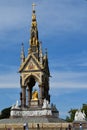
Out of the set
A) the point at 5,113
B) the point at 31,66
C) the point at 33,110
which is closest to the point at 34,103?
the point at 33,110

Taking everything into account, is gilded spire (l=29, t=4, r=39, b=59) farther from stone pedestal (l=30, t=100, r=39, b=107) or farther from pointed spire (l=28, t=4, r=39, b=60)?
stone pedestal (l=30, t=100, r=39, b=107)

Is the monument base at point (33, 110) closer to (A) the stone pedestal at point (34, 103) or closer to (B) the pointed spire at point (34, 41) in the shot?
(A) the stone pedestal at point (34, 103)

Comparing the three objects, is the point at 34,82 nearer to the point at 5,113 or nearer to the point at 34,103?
the point at 34,103

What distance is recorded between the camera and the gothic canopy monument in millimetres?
60938

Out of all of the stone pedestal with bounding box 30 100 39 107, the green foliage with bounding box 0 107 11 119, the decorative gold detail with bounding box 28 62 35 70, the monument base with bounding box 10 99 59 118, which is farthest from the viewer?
the green foliage with bounding box 0 107 11 119

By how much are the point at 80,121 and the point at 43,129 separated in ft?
14.5

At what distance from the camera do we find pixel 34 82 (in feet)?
212

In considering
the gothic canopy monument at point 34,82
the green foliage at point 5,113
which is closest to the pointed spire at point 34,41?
the gothic canopy monument at point 34,82

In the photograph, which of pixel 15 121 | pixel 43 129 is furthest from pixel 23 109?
pixel 43 129

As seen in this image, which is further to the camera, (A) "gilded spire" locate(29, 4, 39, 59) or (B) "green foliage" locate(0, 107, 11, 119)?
(B) "green foliage" locate(0, 107, 11, 119)

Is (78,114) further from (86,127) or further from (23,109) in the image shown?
(23,109)

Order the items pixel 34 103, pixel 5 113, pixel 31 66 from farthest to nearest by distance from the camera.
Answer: pixel 5 113, pixel 31 66, pixel 34 103

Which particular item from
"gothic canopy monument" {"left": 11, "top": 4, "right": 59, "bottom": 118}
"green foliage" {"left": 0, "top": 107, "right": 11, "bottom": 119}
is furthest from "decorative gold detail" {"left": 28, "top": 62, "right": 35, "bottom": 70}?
"green foliage" {"left": 0, "top": 107, "right": 11, "bottom": 119}

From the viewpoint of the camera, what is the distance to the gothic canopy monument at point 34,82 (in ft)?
200
